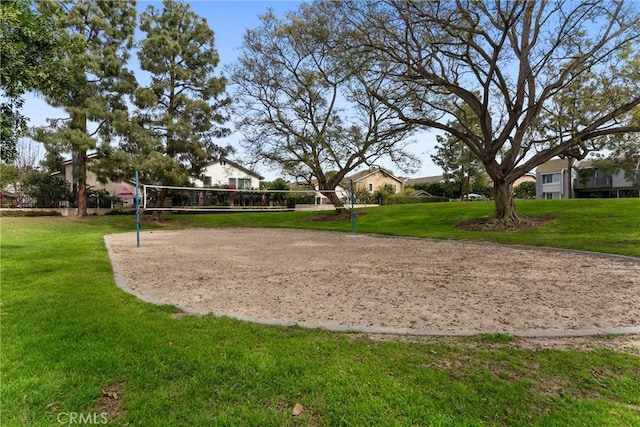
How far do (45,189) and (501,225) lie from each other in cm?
3063

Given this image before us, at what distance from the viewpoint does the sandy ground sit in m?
4.09

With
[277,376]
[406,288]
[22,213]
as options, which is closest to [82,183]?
[22,213]

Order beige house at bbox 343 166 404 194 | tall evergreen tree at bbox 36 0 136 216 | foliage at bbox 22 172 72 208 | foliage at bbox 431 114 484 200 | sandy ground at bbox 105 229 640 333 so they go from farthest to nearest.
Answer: beige house at bbox 343 166 404 194
foliage at bbox 431 114 484 200
foliage at bbox 22 172 72 208
tall evergreen tree at bbox 36 0 136 216
sandy ground at bbox 105 229 640 333

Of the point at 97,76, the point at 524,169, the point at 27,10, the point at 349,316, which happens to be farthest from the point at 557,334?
the point at 97,76

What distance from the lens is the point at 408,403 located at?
2316 mm

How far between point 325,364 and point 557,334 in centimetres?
239

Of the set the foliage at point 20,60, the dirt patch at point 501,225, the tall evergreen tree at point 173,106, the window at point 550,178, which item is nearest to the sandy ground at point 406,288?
the foliage at point 20,60

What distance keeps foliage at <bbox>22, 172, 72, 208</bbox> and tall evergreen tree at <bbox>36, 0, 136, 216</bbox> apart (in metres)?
3.56

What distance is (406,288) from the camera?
18.5 feet

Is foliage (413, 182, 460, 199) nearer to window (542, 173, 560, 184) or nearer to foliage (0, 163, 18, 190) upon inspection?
window (542, 173, 560, 184)

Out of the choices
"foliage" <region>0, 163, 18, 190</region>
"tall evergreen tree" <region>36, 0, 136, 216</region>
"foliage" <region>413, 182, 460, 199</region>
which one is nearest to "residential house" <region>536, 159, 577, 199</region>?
"foliage" <region>413, 182, 460, 199</region>

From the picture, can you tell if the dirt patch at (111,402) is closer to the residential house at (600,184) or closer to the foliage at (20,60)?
the foliage at (20,60)

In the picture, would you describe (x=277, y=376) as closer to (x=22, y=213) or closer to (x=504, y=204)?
(x=504, y=204)

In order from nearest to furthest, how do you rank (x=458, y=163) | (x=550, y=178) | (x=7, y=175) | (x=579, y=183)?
(x=7, y=175), (x=458, y=163), (x=579, y=183), (x=550, y=178)
